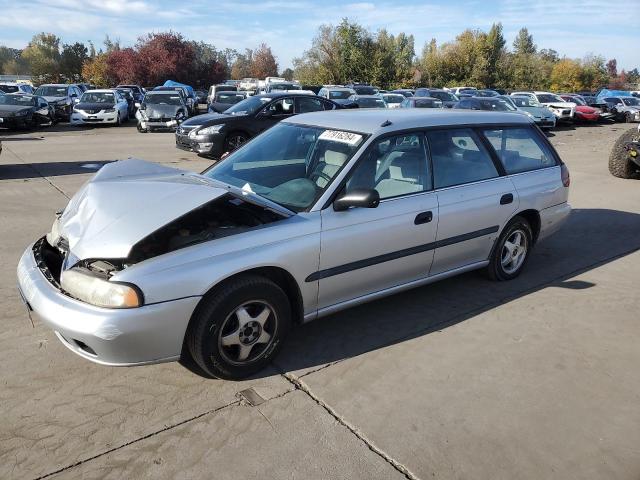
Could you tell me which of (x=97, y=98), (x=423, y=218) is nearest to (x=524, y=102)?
(x=97, y=98)

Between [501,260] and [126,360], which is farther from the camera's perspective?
[501,260]

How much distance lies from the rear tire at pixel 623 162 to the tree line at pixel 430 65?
119 ft

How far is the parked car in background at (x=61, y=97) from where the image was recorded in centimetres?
2195

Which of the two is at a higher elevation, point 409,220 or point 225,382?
point 409,220

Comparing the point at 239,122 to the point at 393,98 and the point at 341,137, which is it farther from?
the point at 393,98

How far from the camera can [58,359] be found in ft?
11.2

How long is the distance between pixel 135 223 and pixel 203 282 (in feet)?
1.80

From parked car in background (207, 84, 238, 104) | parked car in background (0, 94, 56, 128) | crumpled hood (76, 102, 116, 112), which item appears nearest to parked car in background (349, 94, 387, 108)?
parked car in background (207, 84, 238, 104)

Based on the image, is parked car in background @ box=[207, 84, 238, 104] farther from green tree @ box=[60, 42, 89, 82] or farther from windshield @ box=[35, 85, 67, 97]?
green tree @ box=[60, 42, 89, 82]

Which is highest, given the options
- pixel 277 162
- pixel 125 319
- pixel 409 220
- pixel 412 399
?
pixel 277 162

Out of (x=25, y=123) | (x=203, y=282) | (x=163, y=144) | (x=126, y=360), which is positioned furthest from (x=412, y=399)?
(x=25, y=123)

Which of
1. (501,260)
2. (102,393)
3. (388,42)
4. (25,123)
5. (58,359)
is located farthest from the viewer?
(388,42)

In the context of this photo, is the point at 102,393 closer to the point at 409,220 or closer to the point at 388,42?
the point at 409,220

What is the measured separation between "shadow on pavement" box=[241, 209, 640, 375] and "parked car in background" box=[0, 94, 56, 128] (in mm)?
17344
